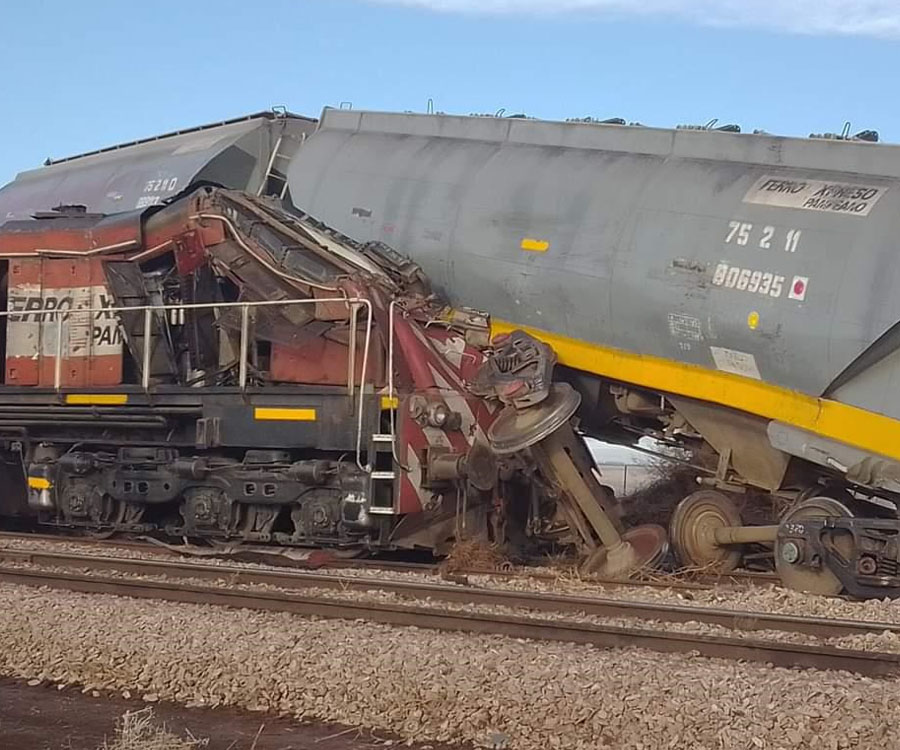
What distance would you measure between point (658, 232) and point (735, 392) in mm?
1515

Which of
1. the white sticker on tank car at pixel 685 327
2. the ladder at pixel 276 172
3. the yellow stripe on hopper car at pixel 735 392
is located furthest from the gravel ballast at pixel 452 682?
the ladder at pixel 276 172

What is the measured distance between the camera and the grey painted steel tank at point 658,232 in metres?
8.91

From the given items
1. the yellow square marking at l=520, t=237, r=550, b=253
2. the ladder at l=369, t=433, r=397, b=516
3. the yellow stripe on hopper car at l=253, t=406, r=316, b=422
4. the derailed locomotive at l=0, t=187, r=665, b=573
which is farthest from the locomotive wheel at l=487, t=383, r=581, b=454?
the yellow stripe on hopper car at l=253, t=406, r=316, b=422

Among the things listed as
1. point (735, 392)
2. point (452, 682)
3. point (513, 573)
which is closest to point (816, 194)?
point (735, 392)

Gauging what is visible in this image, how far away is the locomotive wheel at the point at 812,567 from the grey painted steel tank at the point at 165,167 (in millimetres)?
7021

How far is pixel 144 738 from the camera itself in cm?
525

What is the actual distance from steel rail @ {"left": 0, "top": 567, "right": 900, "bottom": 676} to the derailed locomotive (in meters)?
2.02

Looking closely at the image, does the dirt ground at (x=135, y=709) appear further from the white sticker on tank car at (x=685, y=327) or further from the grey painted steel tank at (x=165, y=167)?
the grey painted steel tank at (x=165, y=167)

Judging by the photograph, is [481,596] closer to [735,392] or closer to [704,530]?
[704,530]

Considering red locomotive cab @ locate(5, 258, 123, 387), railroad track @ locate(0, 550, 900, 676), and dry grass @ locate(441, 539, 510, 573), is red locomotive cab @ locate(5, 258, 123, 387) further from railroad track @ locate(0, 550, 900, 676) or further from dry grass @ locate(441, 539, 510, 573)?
dry grass @ locate(441, 539, 510, 573)

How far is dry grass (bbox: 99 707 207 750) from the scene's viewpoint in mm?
5086

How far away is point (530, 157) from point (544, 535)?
3.60 metres

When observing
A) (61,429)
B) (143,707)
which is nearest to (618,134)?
(61,429)

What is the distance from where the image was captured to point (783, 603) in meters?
8.28
